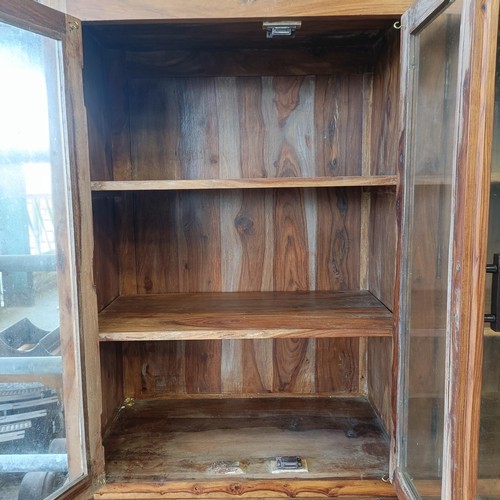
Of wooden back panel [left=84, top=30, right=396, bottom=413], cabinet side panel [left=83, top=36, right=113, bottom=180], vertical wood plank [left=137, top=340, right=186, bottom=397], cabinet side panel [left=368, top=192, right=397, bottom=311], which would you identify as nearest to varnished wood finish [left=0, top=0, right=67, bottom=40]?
cabinet side panel [left=83, top=36, right=113, bottom=180]

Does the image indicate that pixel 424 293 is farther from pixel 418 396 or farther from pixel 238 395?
pixel 238 395

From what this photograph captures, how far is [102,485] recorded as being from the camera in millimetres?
1178

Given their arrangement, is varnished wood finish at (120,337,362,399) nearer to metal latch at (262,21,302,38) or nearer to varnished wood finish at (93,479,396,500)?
varnished wood finish at (93,479,396,500)

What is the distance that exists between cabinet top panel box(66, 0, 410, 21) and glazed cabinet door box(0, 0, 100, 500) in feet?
0.23

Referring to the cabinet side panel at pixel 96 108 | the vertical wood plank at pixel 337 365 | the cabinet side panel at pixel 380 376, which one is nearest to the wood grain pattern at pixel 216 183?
the cabinet side panel at pixel 96 108

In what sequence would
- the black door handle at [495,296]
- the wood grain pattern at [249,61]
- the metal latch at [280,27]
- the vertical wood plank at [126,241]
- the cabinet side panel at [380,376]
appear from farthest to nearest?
1. the vertical wood plank at [126,241]
2. the wood grain pattern at [249,61]
3. the cabinet side panel at [380,376]
4. the metal latch at [280,27]
5. the black door handle at [495,296]

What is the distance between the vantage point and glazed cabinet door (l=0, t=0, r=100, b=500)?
1.05 metres

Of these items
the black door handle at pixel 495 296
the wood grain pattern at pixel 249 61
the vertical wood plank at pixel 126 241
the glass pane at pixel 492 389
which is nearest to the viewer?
the black door handle at pixel 495 296

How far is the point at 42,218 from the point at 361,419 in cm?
119

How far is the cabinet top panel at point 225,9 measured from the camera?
3.49 feet

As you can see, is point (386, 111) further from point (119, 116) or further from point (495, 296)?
point (119, 116)

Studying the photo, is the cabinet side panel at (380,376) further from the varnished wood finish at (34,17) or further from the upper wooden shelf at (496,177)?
the varnished wood finish at (34,17)

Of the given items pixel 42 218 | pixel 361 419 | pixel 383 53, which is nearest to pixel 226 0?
pixel 383 53

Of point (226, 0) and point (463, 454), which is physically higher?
point (226, 0)
